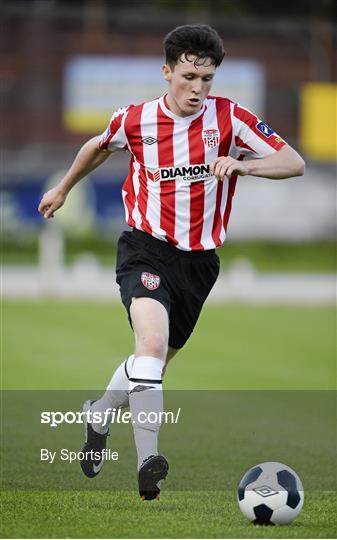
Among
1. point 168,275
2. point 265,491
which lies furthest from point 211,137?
point 265,491

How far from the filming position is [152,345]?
548 centimetres

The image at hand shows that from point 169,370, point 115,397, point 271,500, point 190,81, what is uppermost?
point 190,81

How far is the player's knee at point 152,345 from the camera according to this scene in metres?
5.48

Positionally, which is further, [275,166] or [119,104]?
[119,104]

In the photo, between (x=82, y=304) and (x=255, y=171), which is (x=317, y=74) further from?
(x=255, y=171)

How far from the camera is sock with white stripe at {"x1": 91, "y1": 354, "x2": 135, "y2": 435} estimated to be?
6.24 meters

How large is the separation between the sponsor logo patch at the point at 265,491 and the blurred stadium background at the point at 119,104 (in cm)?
1583

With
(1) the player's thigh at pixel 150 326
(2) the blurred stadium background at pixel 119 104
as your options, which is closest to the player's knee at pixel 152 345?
(1) the player's thigh at pixel 150 326

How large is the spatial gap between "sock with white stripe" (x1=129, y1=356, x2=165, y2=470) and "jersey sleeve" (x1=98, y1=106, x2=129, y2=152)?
1181 millimetres

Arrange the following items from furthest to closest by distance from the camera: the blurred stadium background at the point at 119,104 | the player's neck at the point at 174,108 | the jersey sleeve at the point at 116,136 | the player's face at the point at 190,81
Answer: the blurred stadium background at the point at 119,104, the jersey sleeve at the point at 116,136, the player's neck at the point at 174,108, the player's face at the point at 190,81

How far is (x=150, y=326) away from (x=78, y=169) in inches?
43.6

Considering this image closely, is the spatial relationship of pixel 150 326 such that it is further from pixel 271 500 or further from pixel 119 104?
pixel 119 104

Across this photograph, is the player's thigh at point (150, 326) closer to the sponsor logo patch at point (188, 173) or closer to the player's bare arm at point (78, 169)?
the sponsor logo patch at point (188, 173)

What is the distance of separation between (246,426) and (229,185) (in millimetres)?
2649
